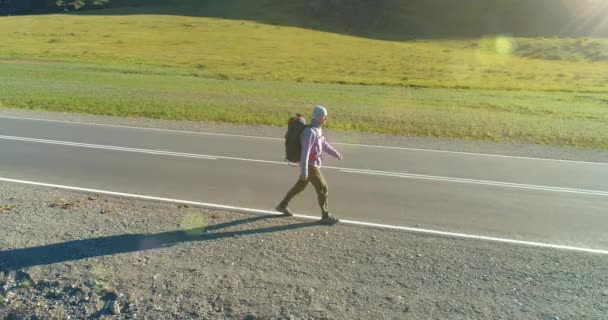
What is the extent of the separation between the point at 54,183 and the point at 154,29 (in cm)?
6833

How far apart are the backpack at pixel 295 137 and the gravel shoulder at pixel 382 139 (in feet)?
24.4

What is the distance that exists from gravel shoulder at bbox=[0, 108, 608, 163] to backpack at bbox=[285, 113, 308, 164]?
24.4 ft

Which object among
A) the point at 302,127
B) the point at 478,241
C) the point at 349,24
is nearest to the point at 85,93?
the point at 302,127

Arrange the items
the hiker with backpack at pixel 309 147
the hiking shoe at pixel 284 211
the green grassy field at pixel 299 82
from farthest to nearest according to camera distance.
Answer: the green grassy field at pixel 299 82 → the hiking shoe at pixel 284 211 → the hiker with backpack at pixel 309 147

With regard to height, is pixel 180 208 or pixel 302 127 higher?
pixel 302 127

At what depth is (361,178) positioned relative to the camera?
10477 mm

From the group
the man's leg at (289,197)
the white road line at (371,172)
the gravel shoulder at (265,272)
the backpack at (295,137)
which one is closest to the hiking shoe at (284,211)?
the man's leg at (289,197)

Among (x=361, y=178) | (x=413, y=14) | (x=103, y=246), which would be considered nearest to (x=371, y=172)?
(x=361, y=178)

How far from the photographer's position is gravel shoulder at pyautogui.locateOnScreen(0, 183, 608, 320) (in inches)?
204

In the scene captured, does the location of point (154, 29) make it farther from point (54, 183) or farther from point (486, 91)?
point (54, 183)

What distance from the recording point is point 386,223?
7727 millimetres

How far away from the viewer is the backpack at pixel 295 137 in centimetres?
712

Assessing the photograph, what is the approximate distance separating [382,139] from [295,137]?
8.34 metres

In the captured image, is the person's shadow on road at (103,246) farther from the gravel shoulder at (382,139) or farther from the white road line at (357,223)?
the gravel shoulder at (382,139)
